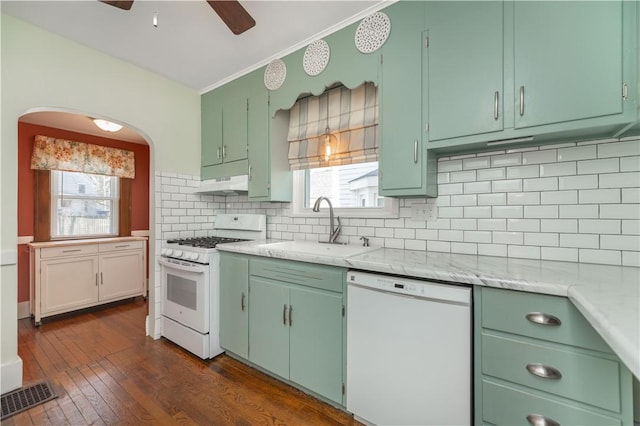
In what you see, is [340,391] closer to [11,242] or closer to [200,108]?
[11,242]

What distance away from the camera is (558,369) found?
1056mm

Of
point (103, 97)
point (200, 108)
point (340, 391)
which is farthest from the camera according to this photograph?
point (200, 108)

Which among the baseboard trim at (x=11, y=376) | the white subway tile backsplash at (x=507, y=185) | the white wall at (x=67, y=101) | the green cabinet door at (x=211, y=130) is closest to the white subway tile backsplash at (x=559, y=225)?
the white subway tile backsplash at (x=507, y=185)

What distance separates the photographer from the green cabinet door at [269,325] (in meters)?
1.88

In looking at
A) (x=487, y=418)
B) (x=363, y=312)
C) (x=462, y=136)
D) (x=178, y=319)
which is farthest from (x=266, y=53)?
(x=487, y=418)

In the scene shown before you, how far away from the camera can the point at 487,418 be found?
3.96 feet

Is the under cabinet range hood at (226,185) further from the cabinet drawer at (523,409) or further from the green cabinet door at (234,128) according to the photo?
the cabinet drawer at (523,409)

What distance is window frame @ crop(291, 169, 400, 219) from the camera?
210 centimetres

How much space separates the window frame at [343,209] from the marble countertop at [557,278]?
42 centimetres

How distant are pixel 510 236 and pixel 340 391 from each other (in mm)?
1413

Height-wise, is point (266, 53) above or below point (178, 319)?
above

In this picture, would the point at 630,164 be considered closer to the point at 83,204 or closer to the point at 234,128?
the point at 234,128

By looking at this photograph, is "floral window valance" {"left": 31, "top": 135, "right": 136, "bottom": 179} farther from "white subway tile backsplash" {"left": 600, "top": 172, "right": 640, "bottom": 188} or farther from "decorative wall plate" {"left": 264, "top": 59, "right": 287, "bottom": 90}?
"white subway tile backsplash" {"left": 600, "top": 172, "right": 640, "bottom": 188}

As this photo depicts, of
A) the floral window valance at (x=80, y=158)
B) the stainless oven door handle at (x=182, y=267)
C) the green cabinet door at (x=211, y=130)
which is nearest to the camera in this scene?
the stainless oven door handle at (x=182, y=267)
